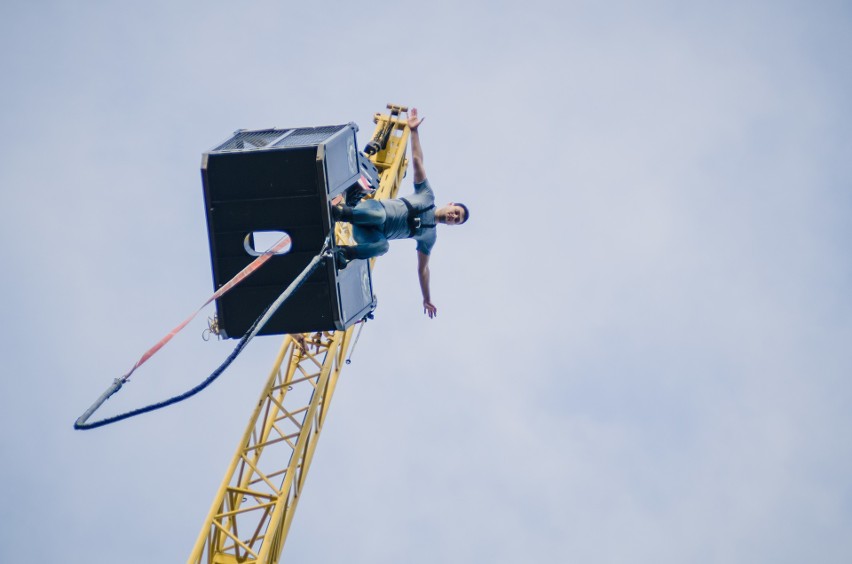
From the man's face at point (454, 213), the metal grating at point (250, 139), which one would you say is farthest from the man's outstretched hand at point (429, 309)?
the metal grating at point (250, 139)

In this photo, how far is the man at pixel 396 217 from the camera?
12398 millimetres

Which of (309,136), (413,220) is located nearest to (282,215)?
(309,136)

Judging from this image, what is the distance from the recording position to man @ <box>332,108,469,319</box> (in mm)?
12398

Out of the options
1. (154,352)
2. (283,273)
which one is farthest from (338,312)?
(154,352)

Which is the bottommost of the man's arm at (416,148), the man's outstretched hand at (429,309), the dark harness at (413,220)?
the man's outstretched hand at (429,309)

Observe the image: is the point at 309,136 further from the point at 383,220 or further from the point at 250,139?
the point at 383,220

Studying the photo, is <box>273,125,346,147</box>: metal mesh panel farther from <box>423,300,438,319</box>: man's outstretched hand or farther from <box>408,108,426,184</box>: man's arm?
<box>423,300,438,319</box>: man's outstretched hand

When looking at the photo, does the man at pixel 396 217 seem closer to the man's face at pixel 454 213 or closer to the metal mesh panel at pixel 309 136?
the man's face at pixel 454 213

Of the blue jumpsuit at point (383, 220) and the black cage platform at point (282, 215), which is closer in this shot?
the black cage platform at point (282, 215)

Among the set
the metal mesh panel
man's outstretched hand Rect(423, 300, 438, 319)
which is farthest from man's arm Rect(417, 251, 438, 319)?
the metal mesh panel

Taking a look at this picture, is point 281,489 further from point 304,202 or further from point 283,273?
point 304,202

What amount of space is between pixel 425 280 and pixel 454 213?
4.55 ft

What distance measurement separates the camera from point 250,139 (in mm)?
12406

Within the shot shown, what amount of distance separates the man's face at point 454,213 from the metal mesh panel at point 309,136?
1.54 meters
